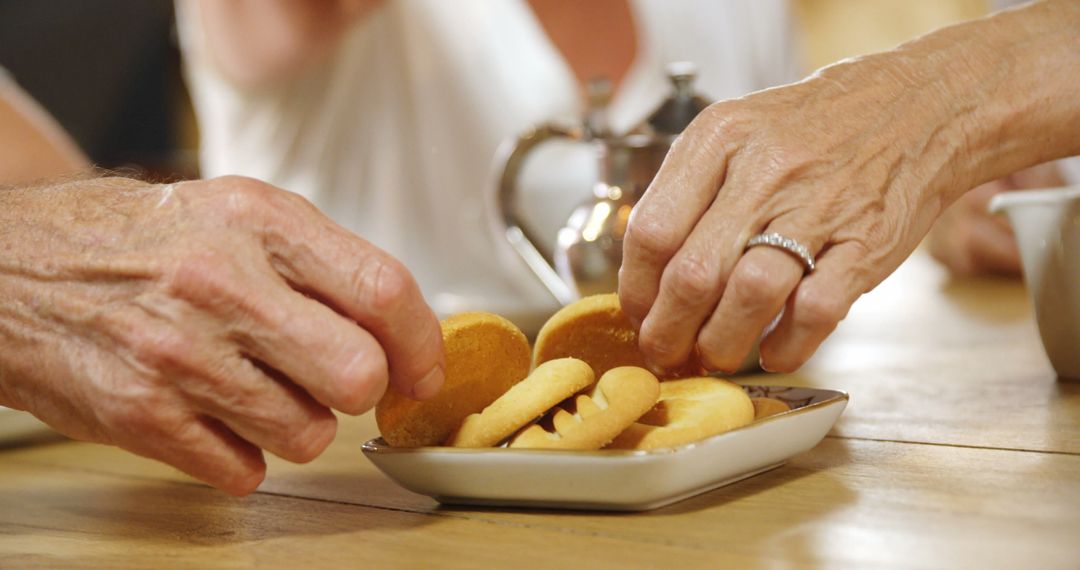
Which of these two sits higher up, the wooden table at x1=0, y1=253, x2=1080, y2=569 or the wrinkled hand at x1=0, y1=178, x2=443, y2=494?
the wrinkled hand at x1=0, y1=178, x2=443, y2=494

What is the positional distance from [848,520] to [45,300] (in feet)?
1.48

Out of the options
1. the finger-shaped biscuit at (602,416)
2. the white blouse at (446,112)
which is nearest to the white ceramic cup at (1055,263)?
the finger-shaped biscuit at (602,416)

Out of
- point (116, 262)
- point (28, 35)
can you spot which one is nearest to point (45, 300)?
point (116, 262)

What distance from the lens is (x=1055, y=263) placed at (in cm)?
90

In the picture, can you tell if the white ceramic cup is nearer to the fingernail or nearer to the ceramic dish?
the ceramic dish

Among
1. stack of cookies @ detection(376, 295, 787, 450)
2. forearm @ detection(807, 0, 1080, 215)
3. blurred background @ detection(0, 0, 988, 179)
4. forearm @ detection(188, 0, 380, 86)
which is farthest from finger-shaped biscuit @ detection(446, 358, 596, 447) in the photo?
blurred background @ detection(0, 0, 988, 179)

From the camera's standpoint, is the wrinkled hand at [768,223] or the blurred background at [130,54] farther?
the blurred background at [130,54]

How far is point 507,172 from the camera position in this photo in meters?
1.19

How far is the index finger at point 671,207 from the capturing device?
0.68 metres

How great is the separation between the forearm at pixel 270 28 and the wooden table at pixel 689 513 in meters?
0.99

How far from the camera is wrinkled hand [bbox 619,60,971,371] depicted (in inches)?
26.6

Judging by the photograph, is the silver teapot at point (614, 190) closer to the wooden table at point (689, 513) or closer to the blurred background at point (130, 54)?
the wooden table at point (689, 513)

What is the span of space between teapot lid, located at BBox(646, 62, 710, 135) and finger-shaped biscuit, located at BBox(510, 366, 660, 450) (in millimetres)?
477

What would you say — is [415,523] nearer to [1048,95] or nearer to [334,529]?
[334,529]
